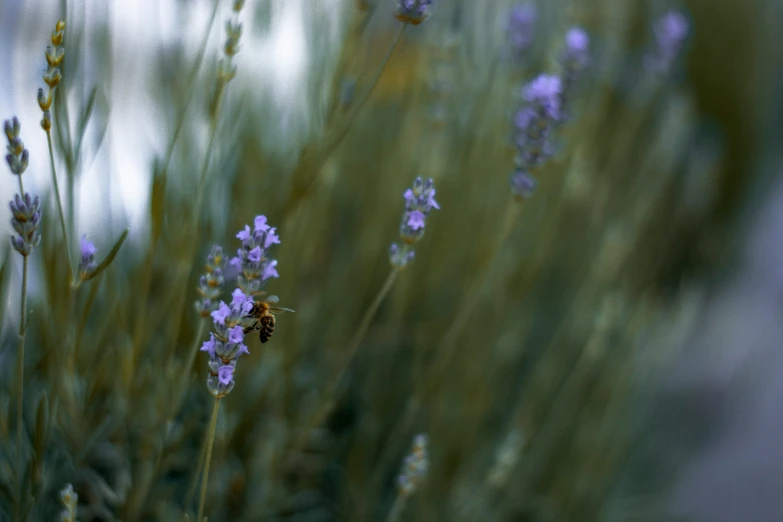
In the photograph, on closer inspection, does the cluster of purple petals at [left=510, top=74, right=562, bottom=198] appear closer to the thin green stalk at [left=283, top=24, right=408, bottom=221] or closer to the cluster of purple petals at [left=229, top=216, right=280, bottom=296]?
the thin green stalk at [left=283, top=24, right=408, bottom=221]

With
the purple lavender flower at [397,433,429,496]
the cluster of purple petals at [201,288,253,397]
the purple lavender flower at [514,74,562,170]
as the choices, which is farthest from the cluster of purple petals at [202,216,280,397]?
the purple lavender flower at [514,74,562,170]

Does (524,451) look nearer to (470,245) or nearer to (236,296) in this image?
(470,245)

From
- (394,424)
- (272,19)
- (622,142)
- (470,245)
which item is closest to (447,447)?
(394,424)

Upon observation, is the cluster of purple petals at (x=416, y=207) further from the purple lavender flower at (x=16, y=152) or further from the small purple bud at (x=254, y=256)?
the purple lavender flower at (x=16, y=152)

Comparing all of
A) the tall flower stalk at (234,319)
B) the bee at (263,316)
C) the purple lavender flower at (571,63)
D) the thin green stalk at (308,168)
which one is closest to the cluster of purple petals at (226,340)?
the tall flower stalk at (234,319)

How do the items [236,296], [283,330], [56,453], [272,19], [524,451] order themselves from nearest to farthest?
[236,296], [56,453], [283,330], [272,19], [524,451]

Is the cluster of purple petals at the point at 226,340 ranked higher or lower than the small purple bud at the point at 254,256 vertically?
lower
